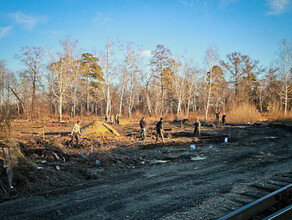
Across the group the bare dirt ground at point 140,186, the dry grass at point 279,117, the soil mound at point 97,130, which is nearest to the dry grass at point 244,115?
the dry grass at point 279,117

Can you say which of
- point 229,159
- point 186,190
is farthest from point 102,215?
point 229,159

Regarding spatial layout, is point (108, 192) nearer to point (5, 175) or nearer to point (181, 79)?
point (5, 175)

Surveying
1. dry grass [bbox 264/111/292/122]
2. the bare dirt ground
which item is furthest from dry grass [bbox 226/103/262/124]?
the bare dirt ground

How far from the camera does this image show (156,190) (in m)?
5.66

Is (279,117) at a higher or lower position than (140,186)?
higher

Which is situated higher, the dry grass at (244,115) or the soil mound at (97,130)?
the dry grass at (244,115)

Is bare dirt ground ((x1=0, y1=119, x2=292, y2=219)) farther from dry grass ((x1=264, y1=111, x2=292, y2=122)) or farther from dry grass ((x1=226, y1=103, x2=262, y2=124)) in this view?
dry grass ((x1=264, y1=111, x2=292, y2=122))

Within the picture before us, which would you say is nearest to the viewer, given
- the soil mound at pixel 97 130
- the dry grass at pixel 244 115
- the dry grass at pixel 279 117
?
the soil mound at pixel 97 130

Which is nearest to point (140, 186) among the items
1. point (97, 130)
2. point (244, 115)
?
point (97, 130)

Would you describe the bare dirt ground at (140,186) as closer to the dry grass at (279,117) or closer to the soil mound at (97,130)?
the soil mound at (97,130)

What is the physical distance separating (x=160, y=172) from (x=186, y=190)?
7.04 ft

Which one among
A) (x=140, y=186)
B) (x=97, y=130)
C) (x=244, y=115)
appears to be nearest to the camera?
(x=140, y=186)

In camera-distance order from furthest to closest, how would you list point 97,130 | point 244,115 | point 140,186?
point 244,115 < point 97,130 < point 140,186

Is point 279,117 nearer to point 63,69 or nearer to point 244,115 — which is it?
point 244,115
